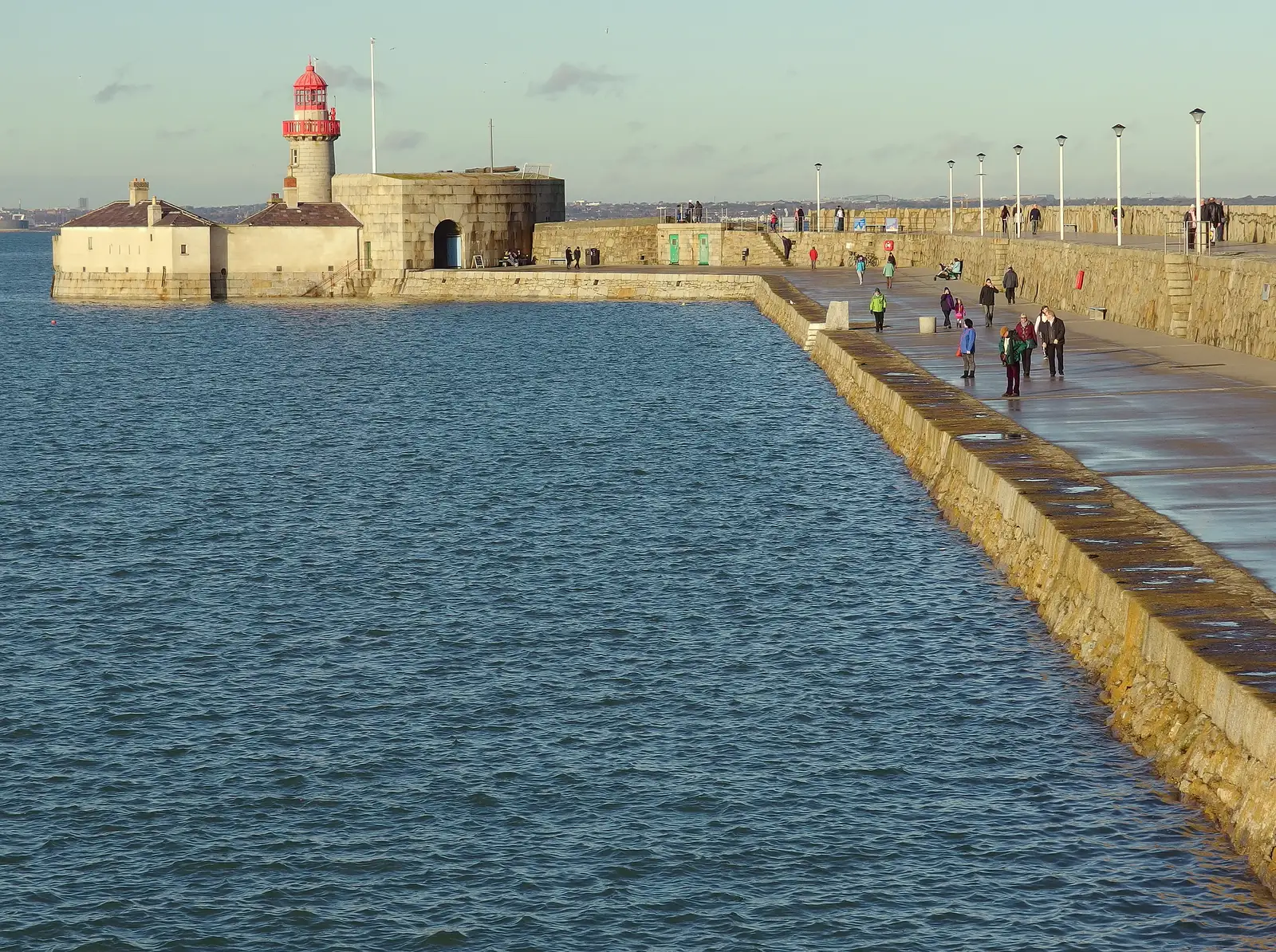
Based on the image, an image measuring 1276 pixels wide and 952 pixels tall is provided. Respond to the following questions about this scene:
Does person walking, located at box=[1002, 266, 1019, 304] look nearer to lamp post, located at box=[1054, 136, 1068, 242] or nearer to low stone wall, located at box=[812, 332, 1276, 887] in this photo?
lamp post, located at box=[1054, 136, 1068, 242]

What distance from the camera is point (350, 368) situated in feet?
213

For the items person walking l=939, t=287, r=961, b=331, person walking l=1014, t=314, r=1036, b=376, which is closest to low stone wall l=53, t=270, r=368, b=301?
person walking l=939, t=287, r=961, b=331

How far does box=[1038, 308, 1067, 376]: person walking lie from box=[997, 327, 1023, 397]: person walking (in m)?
2.04

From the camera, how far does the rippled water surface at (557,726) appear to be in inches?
559

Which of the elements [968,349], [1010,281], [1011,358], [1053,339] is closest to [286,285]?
[1010,281]

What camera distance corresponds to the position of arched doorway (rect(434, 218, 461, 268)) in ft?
318

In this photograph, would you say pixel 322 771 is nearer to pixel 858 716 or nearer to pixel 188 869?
pixel 188 869

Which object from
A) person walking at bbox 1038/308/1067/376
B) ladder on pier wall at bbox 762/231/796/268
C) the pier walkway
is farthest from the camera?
ladder on pier wall at bbox 762/231/796/268

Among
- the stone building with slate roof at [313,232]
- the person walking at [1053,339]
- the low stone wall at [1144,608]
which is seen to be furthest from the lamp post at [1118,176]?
the stone building with slate roof at [313,232]

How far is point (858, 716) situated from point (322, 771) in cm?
551

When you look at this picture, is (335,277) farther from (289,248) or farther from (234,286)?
(234,286)

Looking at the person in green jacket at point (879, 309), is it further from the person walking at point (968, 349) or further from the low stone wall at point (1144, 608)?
the low stone wall at point (1144, 608)

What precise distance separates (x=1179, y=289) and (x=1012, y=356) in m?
12.6

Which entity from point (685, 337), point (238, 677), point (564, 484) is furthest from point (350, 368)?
point (238, 677)
